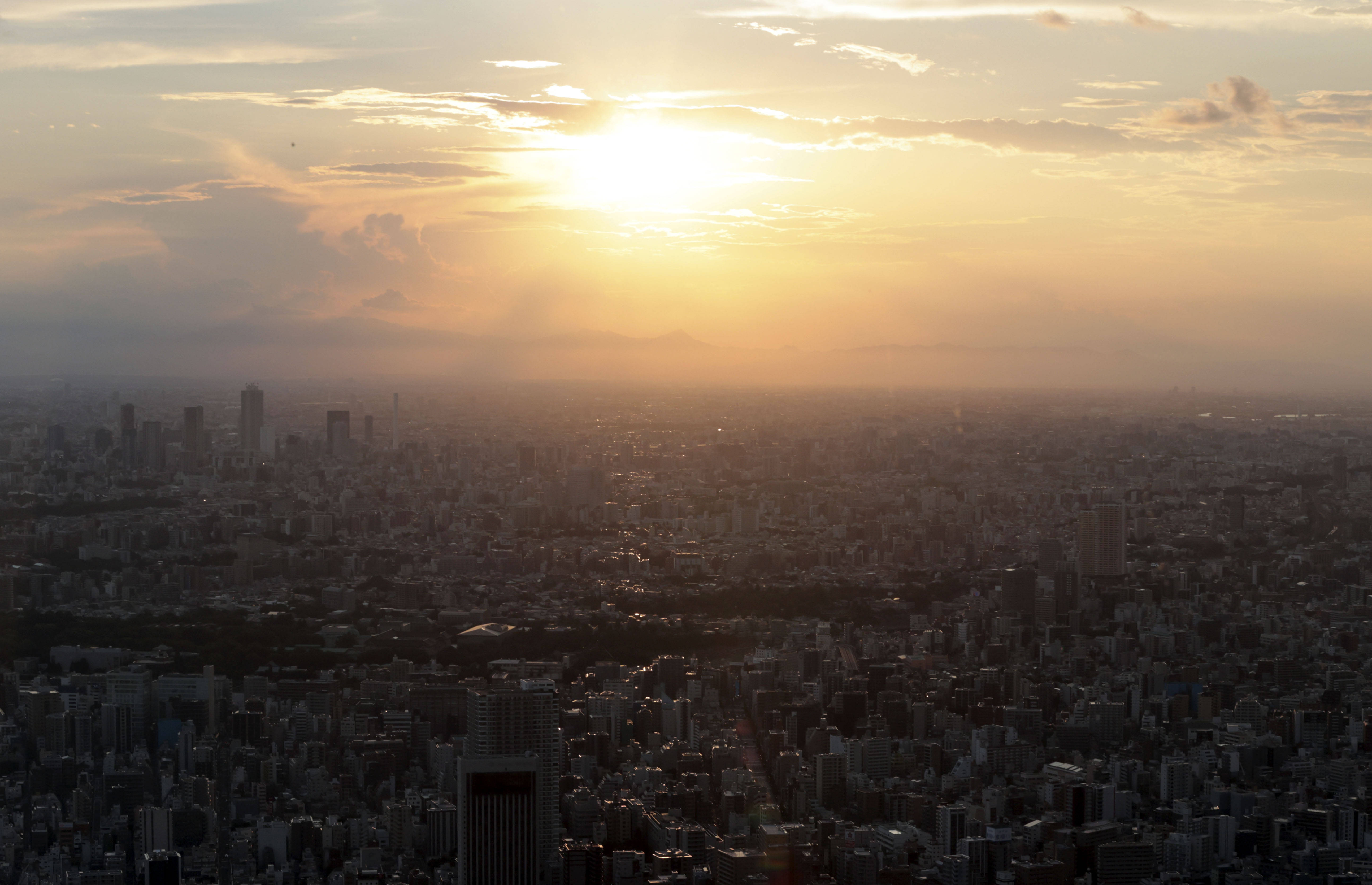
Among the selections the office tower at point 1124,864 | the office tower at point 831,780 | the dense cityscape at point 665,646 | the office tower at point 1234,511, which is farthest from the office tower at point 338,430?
the office tower at point 1124,864

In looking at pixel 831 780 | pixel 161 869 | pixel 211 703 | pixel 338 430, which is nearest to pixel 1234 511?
pixel 831 780

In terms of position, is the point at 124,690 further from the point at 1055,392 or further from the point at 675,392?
the point at 1055,392

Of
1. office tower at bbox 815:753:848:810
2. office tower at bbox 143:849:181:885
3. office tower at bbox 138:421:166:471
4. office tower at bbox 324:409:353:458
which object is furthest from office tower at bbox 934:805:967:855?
office tower at bbox 324:409:353:458

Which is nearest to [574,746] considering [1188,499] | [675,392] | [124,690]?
[124,690]

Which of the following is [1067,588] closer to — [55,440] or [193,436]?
[55,440]

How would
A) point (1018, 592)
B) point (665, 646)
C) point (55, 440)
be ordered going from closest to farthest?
point (665, 646), point (1018, 592), point (55, 440)

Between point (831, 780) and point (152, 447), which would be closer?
point (831, 780)
